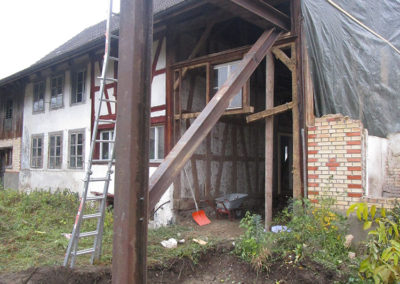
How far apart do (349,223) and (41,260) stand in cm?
504

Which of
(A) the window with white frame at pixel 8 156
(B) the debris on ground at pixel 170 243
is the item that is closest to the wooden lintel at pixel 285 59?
(B) the debris on ground at pixel 170 243

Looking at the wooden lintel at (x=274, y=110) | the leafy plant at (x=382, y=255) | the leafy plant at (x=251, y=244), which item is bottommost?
the leafy plant at (x=251, y=244)

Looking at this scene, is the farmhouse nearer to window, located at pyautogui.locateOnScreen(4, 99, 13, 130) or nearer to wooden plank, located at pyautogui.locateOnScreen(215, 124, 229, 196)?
wooden plank, located at pyautogui.locateOnScreen(215, 124, 229, 196)

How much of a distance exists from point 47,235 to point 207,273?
3.82m

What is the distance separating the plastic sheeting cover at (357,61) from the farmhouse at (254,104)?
36 millimetres

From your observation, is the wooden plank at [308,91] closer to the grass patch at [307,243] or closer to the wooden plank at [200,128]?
the wooden plank at [200,128]

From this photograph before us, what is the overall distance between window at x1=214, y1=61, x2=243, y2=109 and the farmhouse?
3 cm

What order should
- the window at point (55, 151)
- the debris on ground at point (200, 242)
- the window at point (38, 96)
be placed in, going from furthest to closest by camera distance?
the window at point (38, 96) → the window at point (55, 151) → the debris on ground at point (200, 242)

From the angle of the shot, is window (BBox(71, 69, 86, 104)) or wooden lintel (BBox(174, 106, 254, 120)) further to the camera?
window (BBox(71, 69, 86, 104))

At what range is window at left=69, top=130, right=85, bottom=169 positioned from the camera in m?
11.5

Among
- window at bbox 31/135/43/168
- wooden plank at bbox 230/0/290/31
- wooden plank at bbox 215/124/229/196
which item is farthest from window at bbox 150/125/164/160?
window at bbox 31/135/43/168

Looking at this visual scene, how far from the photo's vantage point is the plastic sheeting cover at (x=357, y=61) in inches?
248

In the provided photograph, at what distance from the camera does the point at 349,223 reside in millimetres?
5250

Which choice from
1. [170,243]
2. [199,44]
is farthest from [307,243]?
[199,44]
